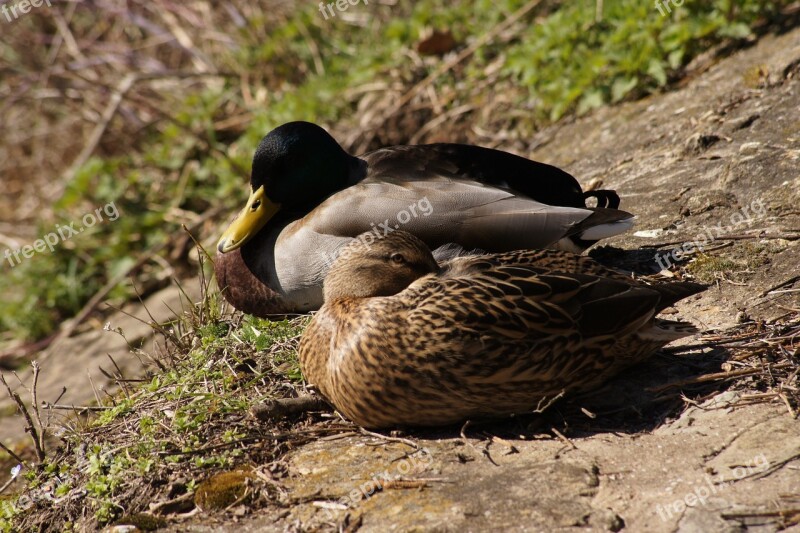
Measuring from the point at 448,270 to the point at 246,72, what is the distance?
6.35 metres

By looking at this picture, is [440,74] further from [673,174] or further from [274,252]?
[274,252]

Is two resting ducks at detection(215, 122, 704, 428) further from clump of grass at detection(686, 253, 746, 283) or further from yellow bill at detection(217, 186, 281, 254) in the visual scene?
clump of grass at detection(686, 253, 746, 283)

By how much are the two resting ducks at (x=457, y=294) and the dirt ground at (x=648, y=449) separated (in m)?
0.14

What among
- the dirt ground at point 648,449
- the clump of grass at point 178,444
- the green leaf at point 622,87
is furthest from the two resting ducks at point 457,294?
the green leaf at point 622,87

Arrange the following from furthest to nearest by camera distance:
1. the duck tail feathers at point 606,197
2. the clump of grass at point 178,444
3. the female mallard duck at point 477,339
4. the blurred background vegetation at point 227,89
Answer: the blurred background vegetation at point 227,89 < the duck tail feathers at point 606,197 < the clump of grass at point 178,444 < the female mallard duck at point 477,339

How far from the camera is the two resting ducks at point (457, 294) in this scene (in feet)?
10.2

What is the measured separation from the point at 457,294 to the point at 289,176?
190cm

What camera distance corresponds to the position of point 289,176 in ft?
15.9

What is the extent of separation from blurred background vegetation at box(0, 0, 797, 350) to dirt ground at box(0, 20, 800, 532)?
80.8 inches

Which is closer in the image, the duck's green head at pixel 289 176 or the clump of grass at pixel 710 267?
the clump of grass at pixel 710 267

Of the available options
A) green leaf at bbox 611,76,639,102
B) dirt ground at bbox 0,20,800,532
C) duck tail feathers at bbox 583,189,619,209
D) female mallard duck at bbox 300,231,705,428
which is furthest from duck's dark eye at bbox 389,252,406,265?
green leaf at bbox 611,76,639,102

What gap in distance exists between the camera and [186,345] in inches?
173

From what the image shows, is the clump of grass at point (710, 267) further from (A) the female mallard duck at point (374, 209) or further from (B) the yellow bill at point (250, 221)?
(B) the yellow bill at point (250, 221)

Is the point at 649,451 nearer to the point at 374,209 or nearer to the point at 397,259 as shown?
the point at 397,259
